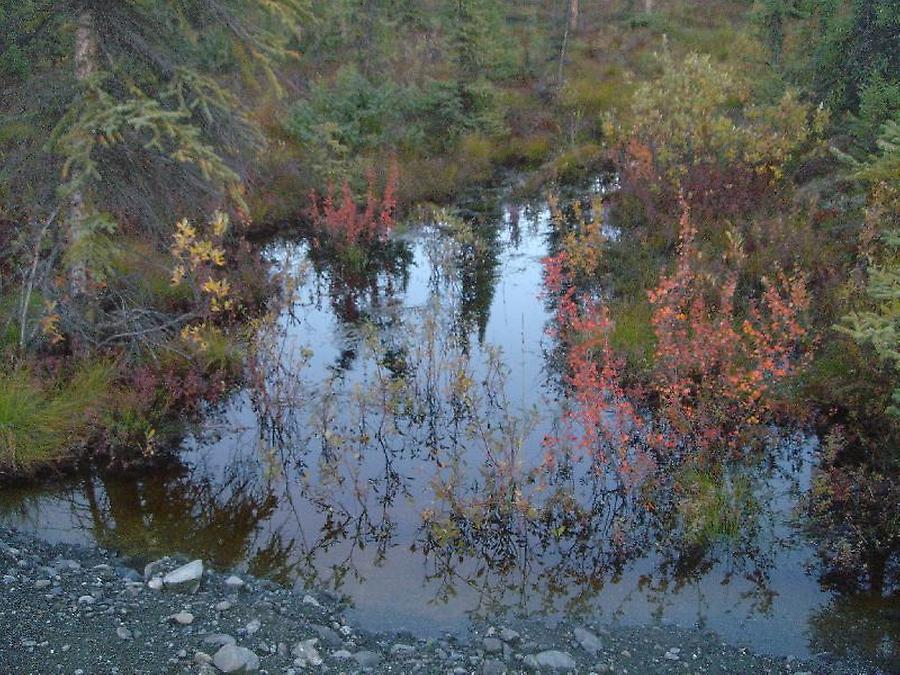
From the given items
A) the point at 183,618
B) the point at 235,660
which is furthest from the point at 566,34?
the point at 235,660

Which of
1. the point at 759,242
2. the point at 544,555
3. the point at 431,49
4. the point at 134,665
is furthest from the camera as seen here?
the point at 431,49

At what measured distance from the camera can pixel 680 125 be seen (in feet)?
45.8

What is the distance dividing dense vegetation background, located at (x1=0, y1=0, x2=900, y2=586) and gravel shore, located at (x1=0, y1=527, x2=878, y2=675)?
199cm

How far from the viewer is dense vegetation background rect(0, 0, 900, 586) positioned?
7.95 m

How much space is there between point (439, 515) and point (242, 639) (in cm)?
242

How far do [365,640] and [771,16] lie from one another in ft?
57.1

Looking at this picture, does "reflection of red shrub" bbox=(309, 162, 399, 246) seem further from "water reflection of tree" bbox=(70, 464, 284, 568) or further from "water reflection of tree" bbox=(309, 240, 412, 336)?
"water reflection of tree" bbox=(70, 464, 284, 568)

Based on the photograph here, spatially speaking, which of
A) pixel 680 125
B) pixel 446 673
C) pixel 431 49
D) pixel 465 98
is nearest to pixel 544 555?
pixel 446 673

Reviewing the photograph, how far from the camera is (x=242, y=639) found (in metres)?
5.32

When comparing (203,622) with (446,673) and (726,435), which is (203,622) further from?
(726,435)

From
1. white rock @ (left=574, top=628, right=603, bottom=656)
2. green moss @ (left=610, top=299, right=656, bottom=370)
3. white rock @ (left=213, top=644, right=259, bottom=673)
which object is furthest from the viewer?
green moss @ (left=610, top=299, right=656, bottom=370)

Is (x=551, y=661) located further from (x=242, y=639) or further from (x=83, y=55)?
(x=83, y=55)

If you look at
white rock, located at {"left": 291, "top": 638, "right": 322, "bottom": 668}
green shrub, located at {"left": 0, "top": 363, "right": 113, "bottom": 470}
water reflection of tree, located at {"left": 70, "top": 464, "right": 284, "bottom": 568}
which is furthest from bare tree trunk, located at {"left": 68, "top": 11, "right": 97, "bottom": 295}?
white rock, located at {"left": 291, "top": 638, "right": 322, "bottom": 668}

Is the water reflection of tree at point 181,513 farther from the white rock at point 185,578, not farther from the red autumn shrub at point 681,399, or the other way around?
the red autumn shrub at point 681,399
